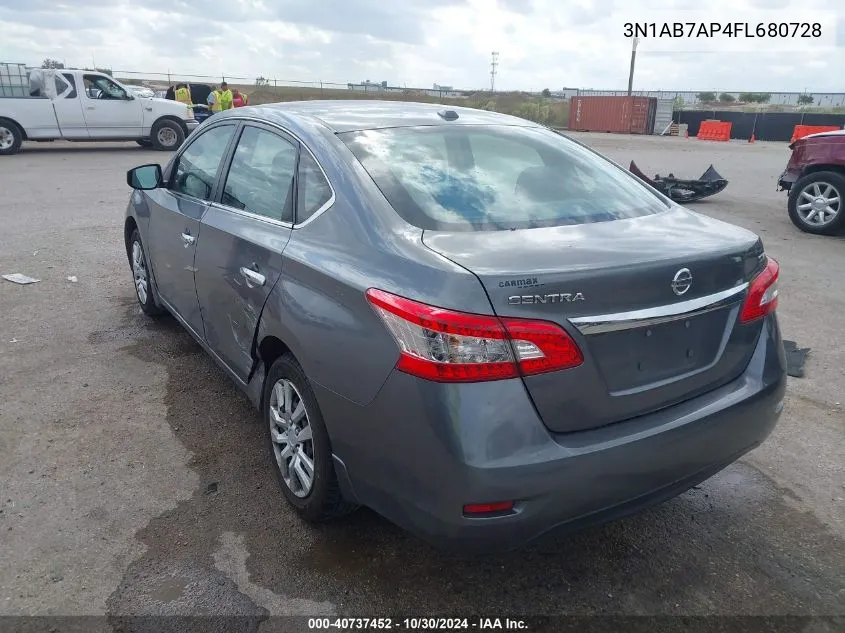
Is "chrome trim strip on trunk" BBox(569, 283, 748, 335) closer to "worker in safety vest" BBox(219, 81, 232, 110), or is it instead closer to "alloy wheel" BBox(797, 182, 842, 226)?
"alloy wheel" BBox(797, 182, 842, 226)

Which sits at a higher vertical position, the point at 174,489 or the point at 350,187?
the point at 350,187

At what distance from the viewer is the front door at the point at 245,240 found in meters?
2.93

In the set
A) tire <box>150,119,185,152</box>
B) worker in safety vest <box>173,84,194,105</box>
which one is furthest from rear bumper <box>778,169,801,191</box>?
worker in safety vest <box>173,84,194,105</box>

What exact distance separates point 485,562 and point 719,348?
122 cm

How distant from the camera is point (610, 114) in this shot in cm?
4078

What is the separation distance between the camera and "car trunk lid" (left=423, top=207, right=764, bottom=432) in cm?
206

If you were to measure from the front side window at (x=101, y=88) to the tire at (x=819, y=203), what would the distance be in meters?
16.0

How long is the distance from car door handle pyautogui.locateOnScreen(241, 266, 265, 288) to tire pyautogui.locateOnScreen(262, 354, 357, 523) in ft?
1.16

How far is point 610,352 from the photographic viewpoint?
7.00ft

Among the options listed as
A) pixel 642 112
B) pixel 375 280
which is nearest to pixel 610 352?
pixel 375 280

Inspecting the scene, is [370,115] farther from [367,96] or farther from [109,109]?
[367,96]

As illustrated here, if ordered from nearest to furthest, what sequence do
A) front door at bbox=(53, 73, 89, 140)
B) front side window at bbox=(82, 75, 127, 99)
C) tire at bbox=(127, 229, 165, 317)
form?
tire at bbox=(127, 229, 165, 317)
front door at bbox=(53, 73, 89, 140)
front side window at bbox=(82, 75, 127, 99)

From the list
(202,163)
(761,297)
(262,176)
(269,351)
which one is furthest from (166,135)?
(761,297)

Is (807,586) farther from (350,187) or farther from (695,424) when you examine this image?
(350,187)
